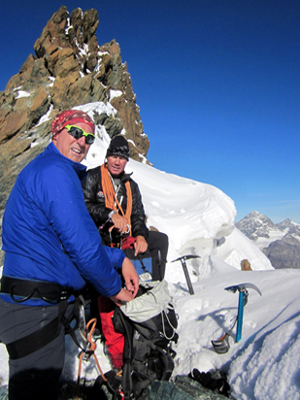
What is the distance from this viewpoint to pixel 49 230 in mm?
1702

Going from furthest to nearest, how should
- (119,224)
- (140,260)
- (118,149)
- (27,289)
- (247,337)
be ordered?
(118,149)
(119,224)
(140,260)
(247,337)
(27,289)

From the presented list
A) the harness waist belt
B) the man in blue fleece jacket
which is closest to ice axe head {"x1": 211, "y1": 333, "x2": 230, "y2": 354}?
the man in blue fleece jacket

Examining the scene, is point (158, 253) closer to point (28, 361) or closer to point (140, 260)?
point (140, 260)

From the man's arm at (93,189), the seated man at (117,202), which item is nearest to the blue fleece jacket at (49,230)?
the seated man at (117,202)

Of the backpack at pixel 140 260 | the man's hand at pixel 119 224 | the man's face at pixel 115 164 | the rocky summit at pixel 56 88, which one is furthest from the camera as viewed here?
the rocky summit at pixel 56 88

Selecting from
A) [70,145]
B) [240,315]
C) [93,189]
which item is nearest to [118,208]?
[93,189]

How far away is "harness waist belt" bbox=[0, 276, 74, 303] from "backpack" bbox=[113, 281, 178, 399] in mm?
1003

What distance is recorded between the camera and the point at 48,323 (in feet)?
5.78

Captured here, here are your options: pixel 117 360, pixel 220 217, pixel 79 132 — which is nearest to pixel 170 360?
pixel 117 360

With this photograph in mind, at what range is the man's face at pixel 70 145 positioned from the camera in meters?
1.95

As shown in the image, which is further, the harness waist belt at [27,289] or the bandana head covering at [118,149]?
the bandana head covering at [118,149]

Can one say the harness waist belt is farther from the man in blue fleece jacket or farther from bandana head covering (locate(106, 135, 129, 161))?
bandana head covering (locate(106, 135, 129, 161))

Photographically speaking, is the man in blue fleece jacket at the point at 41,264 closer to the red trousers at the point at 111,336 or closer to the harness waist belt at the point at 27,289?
the harness waist belt at the point at 27,289

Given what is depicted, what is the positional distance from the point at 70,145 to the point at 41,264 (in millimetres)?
935
